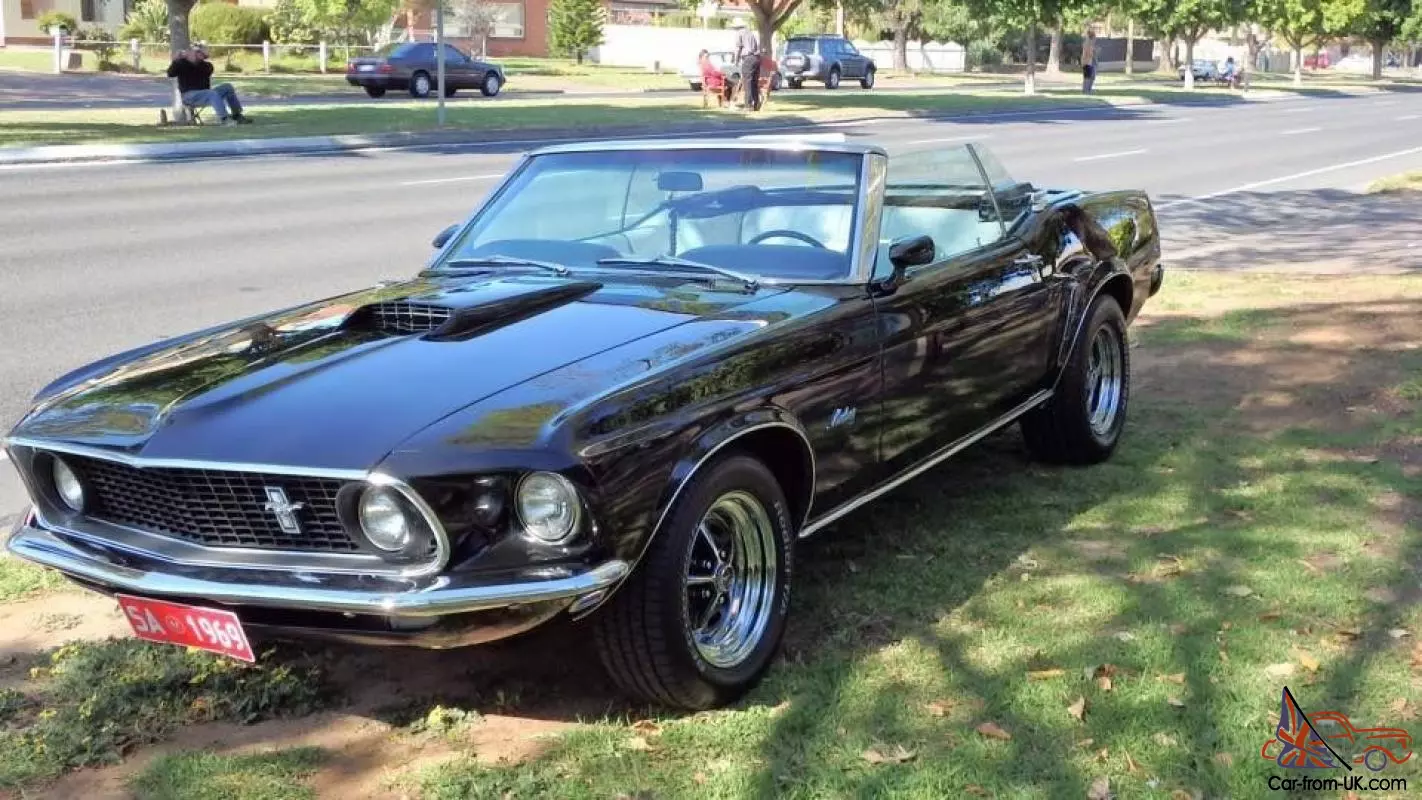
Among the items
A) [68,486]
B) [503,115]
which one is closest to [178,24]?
[503,115]

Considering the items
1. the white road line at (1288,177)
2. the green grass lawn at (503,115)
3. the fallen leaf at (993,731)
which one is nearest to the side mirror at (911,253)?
the fallen leaf at (993,731)

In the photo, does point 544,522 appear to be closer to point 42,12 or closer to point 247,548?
point 247,548

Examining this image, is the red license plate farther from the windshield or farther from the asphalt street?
the asphalt street

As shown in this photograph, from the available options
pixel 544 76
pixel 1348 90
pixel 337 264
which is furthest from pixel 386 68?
pixel 1348 90

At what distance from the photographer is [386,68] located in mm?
37281

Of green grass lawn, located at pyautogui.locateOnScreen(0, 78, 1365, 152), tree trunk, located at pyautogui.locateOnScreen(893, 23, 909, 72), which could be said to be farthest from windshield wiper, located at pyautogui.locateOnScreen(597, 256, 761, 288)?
tree trunk, located at pyautogui.locateOnScreen(893, 23, 909, 72)

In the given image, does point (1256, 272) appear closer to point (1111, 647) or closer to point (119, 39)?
point (1111, 647)

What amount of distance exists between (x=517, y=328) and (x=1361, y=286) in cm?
839

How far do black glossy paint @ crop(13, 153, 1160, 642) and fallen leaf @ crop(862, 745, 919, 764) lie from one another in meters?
0.78

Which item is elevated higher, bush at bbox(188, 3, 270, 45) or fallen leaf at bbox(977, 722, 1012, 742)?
bush at bbox(188, 3, 270, 45)

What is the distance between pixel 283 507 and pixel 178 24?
24457mm

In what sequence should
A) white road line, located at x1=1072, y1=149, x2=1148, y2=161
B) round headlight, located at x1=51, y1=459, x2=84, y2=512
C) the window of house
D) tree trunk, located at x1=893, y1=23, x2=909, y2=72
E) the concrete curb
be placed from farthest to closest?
the window of house
tree trunk, located at x1=893, y1=23, x2=909, y2=72
white road line, located at x1=1072, y1=149, x2=1148, y2=161
the concrete curb
round headlight, located at x1=51, y1=459, x2=84, y2=512

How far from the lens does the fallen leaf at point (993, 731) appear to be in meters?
3.73

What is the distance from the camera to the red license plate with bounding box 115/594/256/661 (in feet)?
11.3
